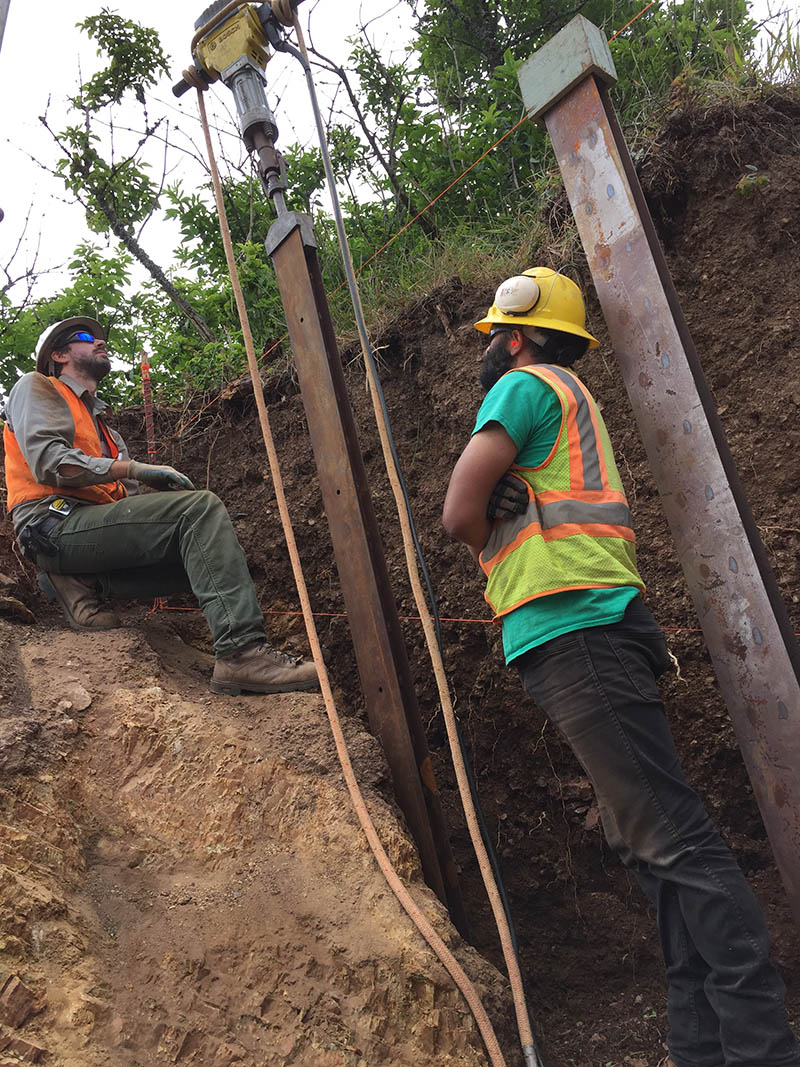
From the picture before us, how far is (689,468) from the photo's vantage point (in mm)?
2762

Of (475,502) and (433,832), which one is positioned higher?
(475,502)

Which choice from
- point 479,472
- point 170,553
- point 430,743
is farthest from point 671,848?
point 170,553

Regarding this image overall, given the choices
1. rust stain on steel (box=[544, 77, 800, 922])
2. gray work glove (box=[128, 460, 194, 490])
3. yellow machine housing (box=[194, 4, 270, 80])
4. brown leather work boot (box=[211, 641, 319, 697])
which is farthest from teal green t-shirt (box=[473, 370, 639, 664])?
yellow machine housing (box=[194, 4, 270, 80])

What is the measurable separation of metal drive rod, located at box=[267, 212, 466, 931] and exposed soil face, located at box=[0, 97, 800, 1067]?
146mm

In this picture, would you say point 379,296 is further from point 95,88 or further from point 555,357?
point 95,88

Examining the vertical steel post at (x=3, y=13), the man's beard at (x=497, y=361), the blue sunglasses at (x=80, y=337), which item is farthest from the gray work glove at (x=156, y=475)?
the vertical steel post at (x=3, y=13)

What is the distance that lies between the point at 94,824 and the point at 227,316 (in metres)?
4.72

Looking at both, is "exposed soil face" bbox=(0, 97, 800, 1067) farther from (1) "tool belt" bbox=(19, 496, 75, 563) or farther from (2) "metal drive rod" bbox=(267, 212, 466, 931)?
(1) "tool belt" bbox=(19, 496, 75, 563)

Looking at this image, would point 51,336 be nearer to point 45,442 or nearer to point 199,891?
point 45,442

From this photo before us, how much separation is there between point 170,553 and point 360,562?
34.7 inches

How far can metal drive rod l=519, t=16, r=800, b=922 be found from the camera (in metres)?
2.60

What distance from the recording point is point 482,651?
4.04 m

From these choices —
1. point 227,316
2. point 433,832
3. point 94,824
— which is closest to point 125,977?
point 94,824

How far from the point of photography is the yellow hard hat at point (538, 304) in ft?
8.82
